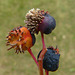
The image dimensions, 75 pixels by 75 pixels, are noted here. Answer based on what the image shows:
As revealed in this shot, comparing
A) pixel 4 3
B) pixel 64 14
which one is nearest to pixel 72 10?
pixel 64 14

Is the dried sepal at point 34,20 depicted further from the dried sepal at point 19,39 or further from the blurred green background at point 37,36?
the blurred green background at point 37,36

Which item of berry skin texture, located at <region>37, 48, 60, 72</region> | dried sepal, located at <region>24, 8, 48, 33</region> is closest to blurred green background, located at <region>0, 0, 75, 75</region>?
berry skin texture, located at <region>37, 48, 60, 72</region>

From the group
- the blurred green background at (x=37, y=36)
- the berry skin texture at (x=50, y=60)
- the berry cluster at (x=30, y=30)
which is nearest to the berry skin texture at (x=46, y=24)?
the berry cluster at (x=30, y=30)

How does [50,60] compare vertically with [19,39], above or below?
below

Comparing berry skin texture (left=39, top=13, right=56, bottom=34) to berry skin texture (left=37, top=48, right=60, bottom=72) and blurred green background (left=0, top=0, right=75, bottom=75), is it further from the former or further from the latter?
blurred green background (left=0, top=0, right=75, bottom=75)

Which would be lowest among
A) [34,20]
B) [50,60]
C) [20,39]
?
[50,60]

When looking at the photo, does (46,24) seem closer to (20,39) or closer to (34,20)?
(34,20)

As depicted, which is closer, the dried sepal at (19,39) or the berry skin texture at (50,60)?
the dried sepal at (19,39)

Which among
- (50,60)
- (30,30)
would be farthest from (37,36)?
(30,30)
